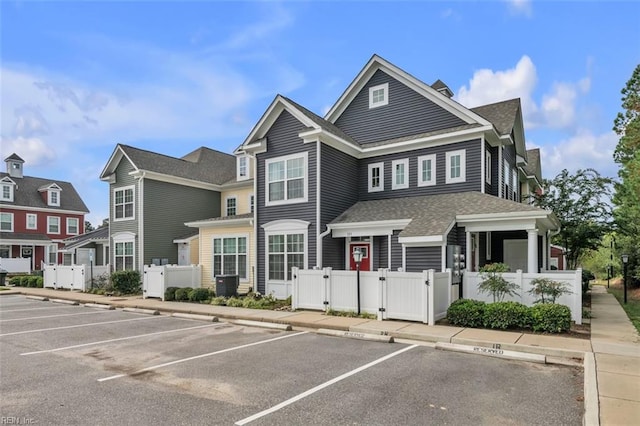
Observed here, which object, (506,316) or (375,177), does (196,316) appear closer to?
(506,316)

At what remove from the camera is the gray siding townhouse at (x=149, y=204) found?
22.3 metres

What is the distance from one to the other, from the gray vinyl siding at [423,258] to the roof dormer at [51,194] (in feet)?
133

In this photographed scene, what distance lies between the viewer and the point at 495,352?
8453mm

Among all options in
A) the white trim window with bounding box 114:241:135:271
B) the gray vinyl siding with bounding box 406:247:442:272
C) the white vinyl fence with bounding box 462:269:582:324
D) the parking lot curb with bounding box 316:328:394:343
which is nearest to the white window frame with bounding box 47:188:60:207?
the white trim window with bounding box 114:241:135:271

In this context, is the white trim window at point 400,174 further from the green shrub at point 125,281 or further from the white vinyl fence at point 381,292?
the green shrub at point 125,281

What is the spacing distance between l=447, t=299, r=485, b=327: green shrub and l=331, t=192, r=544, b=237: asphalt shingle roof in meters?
2.62

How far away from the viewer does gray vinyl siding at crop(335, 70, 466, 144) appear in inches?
695

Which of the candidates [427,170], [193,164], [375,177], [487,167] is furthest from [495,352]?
[193,164]

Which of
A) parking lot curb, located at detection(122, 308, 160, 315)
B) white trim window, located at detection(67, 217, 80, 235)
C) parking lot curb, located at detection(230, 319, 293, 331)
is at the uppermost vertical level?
white trim window, located at detection(67, 217, 80, 235)

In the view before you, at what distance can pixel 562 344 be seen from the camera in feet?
29.0

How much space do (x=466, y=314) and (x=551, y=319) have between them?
1.93 m

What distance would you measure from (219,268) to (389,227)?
9.04 meters

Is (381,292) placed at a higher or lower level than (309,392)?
higher

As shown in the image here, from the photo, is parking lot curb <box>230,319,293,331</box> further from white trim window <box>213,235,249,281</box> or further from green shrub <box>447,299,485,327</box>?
white trim window <box>213,235,249,281</box>
